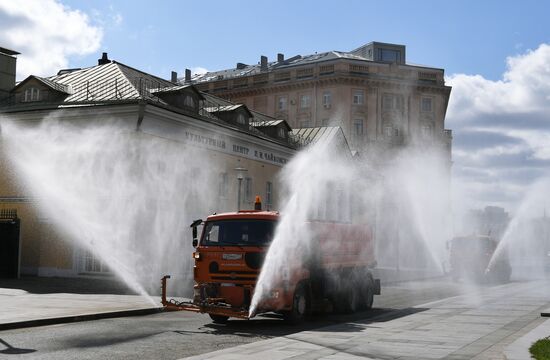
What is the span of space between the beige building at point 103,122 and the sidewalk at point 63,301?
2599 mm

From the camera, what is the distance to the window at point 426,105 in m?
80.8

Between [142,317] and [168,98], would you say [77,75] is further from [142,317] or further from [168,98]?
[142,317]

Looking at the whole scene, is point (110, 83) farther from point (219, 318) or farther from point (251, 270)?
point (251, 270)

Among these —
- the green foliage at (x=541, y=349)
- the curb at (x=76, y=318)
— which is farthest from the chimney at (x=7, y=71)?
the green foliage at (x=541, y=349)

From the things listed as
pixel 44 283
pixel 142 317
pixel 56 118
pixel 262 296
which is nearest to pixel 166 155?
pixel 56 118

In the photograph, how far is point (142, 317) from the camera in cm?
1811

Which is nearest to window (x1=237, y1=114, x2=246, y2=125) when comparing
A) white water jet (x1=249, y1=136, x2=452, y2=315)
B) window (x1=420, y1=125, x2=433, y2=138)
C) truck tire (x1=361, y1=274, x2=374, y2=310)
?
white water jet (x1=249, y1=136, x2=452, y2=315)

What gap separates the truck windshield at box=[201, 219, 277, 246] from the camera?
1661 centimetres

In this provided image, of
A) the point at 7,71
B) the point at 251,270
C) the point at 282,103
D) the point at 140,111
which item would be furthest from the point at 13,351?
the point at 282,103

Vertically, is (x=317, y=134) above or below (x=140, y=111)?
above

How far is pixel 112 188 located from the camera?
29.6 metres

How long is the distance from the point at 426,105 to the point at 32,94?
184 feet

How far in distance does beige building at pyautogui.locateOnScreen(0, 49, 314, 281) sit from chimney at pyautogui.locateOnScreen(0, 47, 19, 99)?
53mm

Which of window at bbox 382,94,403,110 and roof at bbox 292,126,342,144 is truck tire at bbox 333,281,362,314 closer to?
roof at bbox 292,126,342,144
